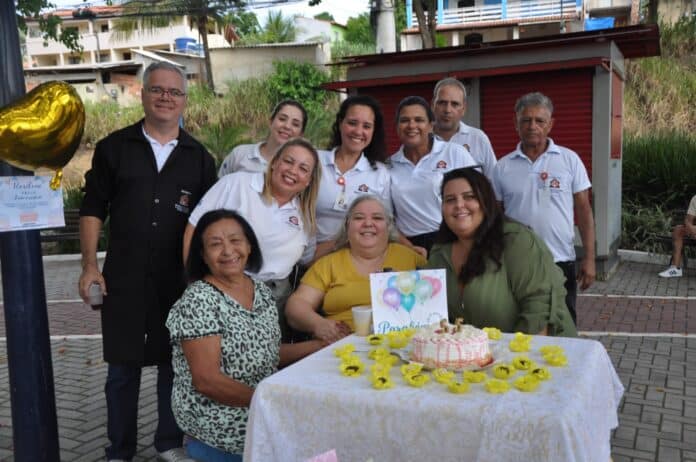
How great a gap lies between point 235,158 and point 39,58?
65894 millimetres

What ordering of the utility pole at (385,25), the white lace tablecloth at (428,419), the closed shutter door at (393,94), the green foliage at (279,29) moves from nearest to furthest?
the white lace tablecloth at (428,419) → the closed shutter door at (393,94) → the utility pole at (385,25) → the green foliage at (279,29)

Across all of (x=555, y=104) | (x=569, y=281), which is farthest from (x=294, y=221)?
(x=555, y=104)

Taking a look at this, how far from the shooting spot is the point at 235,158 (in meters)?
4.81

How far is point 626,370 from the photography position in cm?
559

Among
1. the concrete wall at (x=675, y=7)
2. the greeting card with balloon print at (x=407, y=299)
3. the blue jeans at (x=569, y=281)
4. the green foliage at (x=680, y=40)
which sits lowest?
the blue jeans at (x=569, y=281)

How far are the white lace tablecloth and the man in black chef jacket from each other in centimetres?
142

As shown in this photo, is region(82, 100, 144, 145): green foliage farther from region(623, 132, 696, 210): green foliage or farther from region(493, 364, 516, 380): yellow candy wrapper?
region(493, 364, 516, 380): yellow candy wrapper

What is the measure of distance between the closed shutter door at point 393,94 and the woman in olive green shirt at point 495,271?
7.22 meters

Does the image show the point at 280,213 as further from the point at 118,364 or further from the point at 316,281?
the point at 118,364

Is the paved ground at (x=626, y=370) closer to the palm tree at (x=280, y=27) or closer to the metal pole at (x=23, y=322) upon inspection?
the metal pole at (x=23, y=322)

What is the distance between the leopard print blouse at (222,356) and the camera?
9.07 feet

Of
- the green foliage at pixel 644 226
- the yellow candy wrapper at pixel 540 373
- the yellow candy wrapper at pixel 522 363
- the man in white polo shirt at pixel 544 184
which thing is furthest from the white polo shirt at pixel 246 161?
the green foliage at pixel 644 226

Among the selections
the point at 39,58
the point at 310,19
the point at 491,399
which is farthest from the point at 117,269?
the point at 39,58

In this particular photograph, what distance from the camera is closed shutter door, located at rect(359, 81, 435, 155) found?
1042cm
